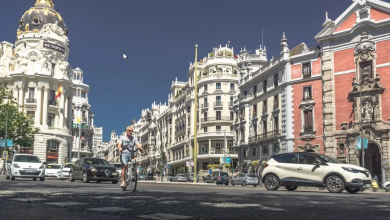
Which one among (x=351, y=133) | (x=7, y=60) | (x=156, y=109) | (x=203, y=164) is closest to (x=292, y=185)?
(x=351, y=133)

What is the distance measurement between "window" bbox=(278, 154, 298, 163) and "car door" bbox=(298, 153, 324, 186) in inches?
8.2

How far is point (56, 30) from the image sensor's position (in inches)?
2625

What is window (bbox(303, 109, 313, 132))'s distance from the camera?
40.1m

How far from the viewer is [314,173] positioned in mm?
14641

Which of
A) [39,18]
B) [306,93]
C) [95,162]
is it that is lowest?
[95,162]

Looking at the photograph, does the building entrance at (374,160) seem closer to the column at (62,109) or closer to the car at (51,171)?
the car at (51,171)

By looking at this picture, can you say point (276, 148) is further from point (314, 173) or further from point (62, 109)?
point (62, 109)

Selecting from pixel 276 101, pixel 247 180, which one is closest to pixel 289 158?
pixel 247 180

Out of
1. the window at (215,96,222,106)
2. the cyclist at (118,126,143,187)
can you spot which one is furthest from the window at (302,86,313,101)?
the cyclist at (118,126,143,187)

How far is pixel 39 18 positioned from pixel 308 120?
160ft

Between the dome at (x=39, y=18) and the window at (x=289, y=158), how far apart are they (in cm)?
5975

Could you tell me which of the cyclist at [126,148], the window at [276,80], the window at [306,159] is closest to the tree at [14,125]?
the window at [276,80]

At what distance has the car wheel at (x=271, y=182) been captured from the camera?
50.4 feet

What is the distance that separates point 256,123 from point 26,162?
1262 inches
